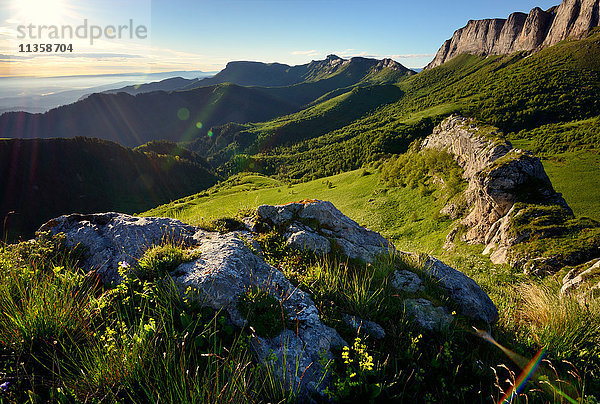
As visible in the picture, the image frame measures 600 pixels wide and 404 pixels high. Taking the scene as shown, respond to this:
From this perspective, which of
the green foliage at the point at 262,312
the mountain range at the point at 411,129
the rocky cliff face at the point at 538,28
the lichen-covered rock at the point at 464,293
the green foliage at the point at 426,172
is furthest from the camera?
the rocky cliff face at the point at 538,28

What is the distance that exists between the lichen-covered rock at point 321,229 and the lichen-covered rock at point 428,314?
1.66m

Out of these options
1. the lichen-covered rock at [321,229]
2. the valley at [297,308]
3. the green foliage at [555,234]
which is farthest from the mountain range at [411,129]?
the lichen-covered rock at [321,229]

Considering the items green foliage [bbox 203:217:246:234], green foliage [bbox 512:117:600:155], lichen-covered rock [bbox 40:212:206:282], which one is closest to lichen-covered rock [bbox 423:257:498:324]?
green foliage [bbox 203:217:246:234]

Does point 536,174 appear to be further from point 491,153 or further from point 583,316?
point 583,316

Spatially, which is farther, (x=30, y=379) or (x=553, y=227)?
(x=553, y=227)

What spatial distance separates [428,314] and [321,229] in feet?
11.0

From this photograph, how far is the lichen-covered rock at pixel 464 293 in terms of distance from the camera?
5.01 meters

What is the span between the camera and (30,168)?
153 metres

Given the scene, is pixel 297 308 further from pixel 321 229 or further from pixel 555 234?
pixel 555 234

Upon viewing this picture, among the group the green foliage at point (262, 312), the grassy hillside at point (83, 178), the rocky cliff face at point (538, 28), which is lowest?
the grassy hillside at point (83, 178)

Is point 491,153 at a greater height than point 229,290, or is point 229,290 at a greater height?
point 491,153

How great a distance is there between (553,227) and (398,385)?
14133 millimetres

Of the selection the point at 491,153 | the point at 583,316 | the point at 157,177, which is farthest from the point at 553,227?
the point at 157,177

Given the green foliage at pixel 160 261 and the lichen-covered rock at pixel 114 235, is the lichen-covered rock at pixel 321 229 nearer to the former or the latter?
the lichen-covered rock at pixel 114 235
